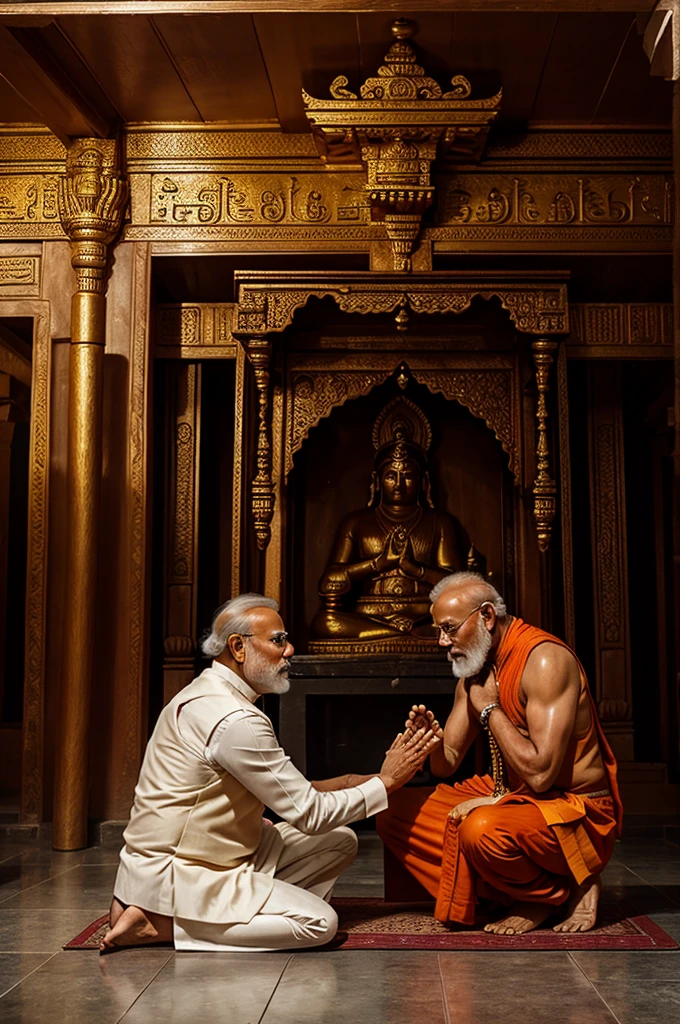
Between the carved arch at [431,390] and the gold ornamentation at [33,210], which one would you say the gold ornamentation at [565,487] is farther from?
the gold ornamentation at [33,210]

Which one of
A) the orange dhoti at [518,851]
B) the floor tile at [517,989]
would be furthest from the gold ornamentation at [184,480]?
the floor tile at [517,989]

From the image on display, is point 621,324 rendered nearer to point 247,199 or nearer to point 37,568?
point 247,199

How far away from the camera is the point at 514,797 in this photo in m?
3.80

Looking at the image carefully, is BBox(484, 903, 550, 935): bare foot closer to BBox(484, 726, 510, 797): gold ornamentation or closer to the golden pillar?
BBox(484, 726, 510, 797): gold ornamentation

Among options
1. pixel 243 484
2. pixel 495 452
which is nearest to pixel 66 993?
pixel 243 484

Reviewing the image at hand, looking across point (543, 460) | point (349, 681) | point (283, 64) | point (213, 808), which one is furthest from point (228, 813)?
point (283, 64)

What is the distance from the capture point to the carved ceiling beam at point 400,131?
539 centimetres

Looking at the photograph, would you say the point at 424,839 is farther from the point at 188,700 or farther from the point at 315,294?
the point at 315,294

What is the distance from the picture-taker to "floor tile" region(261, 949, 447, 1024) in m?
2.89

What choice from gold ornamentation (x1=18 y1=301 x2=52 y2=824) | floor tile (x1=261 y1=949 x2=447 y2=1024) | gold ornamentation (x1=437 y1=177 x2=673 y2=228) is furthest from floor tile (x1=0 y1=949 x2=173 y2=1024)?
gold ornamentation (x1=437 y1=177 x2=673 y2=228)

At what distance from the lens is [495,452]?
21.6 ft

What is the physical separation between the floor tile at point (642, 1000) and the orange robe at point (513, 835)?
1.75 ft

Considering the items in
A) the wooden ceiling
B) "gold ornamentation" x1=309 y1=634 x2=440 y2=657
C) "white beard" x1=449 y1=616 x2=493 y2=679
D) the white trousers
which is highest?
the wooden ceiling

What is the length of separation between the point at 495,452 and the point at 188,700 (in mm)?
3363
